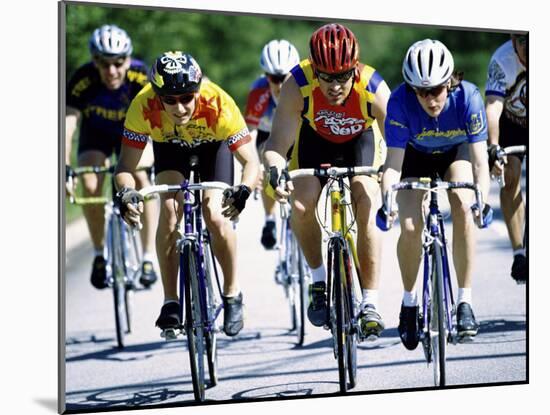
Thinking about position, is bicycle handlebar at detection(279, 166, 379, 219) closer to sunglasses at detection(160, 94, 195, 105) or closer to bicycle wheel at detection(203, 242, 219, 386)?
bicycle wheel at detection(203, 242, 219, 386)

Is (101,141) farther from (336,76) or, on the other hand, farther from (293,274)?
(336,76)

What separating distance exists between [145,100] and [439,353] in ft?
8.36

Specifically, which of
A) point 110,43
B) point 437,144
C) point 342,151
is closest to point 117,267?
point 110,43

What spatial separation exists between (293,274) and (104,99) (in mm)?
2271

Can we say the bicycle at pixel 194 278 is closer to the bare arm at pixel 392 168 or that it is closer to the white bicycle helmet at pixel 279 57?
the bare arm at pixel 392 168

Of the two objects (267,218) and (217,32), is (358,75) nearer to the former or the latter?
(267,218)

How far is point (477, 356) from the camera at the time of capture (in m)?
9.49

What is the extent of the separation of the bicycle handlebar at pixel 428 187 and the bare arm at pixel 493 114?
1346 millimetres

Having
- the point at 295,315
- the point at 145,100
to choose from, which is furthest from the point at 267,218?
the point at 145,100

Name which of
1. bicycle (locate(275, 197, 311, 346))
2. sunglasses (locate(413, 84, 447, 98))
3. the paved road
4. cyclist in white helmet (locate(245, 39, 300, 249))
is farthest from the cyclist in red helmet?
cyclist in white helmet (locate(245, 39, 300, 249))

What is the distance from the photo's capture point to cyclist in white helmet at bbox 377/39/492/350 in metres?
8.27

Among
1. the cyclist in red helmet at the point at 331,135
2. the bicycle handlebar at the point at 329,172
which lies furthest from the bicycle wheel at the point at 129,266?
the bicycle handlebar at the point at 329,172

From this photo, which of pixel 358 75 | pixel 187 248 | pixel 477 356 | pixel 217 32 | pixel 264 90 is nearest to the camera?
pixel 187 248

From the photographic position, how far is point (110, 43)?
10.3 meters
